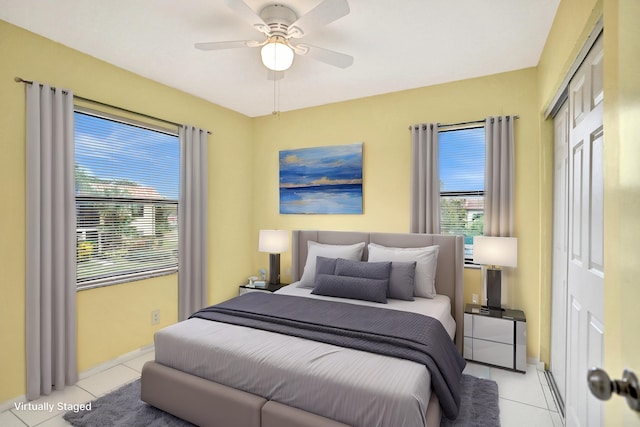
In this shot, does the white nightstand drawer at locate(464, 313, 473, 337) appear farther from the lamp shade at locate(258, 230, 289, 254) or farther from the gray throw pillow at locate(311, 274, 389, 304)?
the lamp shade at locate(258, 230, 289, 254)

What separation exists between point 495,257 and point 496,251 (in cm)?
5

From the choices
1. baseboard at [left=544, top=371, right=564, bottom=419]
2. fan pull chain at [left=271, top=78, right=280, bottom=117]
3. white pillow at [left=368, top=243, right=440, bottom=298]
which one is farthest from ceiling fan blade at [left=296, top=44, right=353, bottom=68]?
baseboard at [left=544, top=371, right=564, bottom=419]

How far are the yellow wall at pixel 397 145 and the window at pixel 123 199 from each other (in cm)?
134

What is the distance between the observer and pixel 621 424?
96cm

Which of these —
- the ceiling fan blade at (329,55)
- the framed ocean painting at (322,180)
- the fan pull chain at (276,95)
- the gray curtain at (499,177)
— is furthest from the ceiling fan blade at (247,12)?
the gray curtain at (499,177)

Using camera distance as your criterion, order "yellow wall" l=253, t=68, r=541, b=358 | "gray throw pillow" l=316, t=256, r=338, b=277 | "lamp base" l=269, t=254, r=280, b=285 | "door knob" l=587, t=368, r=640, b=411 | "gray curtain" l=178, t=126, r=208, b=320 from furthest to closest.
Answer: "lamp base" l=269, t=254, r=280, b=285 < "gray curtain" l=178, t=126, r=208, b=320 < "gray throw pillow" l=316, t=256, r=338, b=277 < "yellow wall" l=253, t=68, r=541, b=358 < "door knob" l=587, t=368, r=640, b=411

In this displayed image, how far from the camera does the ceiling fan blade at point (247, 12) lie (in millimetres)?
1798

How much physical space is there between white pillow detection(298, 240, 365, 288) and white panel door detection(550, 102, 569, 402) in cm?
170

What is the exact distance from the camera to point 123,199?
3.10 metres

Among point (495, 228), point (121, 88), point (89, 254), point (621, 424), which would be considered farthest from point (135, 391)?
point (495, 228)

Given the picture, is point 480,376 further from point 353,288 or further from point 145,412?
point 145,412

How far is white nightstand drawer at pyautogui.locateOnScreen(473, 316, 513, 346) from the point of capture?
2809 mm

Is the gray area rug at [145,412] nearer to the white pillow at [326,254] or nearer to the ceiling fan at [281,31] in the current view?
the white pillow at [326,254]

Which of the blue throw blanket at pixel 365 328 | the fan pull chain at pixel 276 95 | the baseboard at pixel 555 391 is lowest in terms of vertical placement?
the baseboard at pixel 555 391
